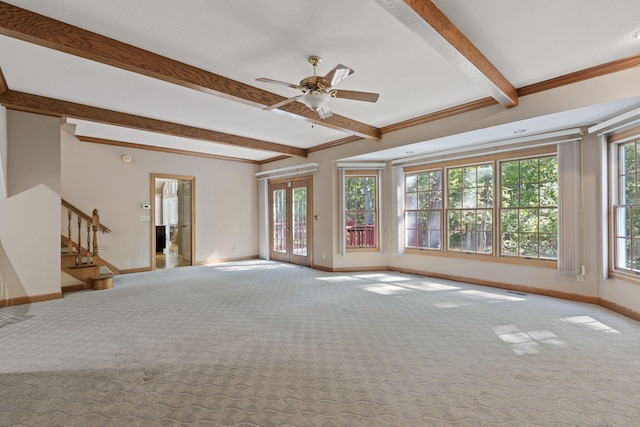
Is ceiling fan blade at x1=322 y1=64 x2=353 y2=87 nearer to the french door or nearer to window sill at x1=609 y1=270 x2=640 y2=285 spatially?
window sill at x1=609 y1=270 x2=640 y2=285

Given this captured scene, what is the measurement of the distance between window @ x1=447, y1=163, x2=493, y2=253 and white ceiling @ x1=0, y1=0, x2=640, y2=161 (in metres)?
1.36

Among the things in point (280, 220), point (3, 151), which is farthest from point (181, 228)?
point (3, 151)

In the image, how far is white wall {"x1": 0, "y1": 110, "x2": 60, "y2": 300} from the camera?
4.12 m

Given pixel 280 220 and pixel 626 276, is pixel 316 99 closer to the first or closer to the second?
pixel 626 276

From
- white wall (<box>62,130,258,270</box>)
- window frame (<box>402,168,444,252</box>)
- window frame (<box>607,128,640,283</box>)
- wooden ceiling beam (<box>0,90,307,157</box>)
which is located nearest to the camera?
window frame (<box>607,128,640,283</box>)

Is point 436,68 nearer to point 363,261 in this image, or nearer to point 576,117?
point 576,117

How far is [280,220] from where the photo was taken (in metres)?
8.10

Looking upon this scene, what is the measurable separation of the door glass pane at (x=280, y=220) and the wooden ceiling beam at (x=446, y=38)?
5413 millimetres

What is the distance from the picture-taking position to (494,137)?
4645mm

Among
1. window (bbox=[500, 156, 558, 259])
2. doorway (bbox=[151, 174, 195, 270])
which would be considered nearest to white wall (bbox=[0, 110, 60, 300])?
doorway (bbox=[151, 174, 195, 270])

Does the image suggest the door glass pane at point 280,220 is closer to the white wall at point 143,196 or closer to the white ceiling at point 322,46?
the white wall at point 143,196

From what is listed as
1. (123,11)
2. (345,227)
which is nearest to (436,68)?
(123,11)

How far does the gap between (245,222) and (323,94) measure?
19.0 ft

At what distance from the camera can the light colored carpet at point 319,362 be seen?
1880 millimetres
